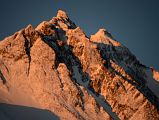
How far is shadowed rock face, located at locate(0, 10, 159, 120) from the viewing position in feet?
320

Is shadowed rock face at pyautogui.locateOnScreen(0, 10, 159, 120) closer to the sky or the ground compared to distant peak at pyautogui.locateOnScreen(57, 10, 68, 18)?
closer to the ground

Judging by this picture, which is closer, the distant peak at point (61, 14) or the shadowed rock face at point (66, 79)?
the shadowed rock face at point (66, 79)

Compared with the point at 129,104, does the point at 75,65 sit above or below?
above

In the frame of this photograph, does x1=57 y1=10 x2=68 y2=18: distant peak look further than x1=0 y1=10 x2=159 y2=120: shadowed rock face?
Yes

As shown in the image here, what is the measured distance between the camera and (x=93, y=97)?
105062 millimetres

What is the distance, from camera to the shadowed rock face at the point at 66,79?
320 ft

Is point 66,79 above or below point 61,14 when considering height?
below

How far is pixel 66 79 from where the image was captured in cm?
10456

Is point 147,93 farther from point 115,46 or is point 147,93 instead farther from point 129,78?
point 115,46

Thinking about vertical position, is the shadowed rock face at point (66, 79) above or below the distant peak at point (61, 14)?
below

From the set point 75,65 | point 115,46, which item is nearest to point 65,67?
point 75,65

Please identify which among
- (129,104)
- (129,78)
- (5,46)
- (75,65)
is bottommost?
(129,104)

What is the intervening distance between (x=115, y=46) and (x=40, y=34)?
4184 centimetres

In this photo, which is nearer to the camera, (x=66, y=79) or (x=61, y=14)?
(x=66, y=79)
